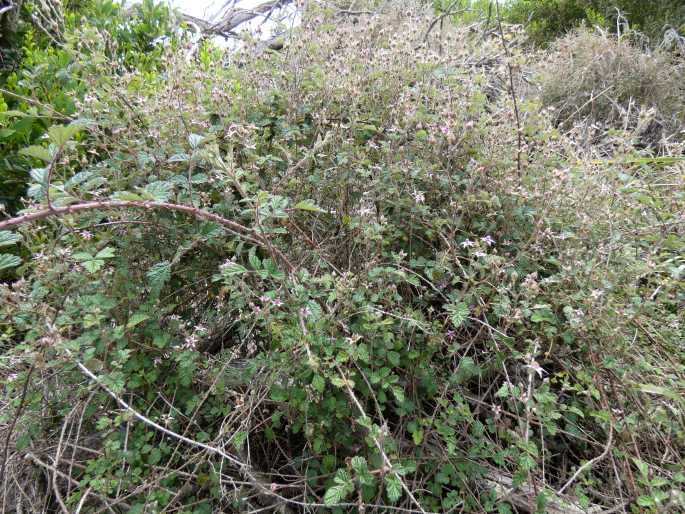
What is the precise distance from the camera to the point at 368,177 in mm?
1645

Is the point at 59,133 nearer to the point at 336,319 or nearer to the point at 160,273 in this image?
the point at 160,273

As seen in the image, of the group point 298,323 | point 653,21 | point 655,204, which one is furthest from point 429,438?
point 653,21

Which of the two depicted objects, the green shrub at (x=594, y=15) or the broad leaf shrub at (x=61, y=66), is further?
the green shrub at (x=594, y=15)

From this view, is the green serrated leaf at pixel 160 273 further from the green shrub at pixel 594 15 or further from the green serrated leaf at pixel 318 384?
the green shrub at pixel 594 15

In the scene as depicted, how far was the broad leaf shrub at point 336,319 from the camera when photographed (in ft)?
4.17

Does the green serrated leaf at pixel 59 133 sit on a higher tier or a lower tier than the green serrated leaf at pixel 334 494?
higher

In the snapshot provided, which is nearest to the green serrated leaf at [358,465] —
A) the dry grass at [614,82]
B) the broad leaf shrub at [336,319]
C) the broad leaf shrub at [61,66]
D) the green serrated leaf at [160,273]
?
the broad leaf shrub at [336,319]

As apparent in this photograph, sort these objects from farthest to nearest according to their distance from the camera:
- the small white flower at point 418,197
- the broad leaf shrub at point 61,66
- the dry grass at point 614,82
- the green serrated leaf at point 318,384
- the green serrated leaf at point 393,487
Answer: the dry grass at point 614,82, the broad leaf shrub at point 61,66, the small white flower at point 418,197, the green serrated leaf at point 318,384, the green serrated leaf at point 393,487

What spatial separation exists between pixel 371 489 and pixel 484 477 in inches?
13.7

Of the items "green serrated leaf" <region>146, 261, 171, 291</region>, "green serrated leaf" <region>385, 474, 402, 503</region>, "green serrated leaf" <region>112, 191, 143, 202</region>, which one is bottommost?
"green serrated leaf" <region>385, 474, 402, 503</region>

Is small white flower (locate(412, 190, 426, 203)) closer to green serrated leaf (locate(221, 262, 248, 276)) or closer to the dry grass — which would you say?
green serrated leaf (locate(221, 262, 248, 276))

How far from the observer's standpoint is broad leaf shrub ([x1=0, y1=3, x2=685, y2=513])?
127 cm

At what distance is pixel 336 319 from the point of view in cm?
133

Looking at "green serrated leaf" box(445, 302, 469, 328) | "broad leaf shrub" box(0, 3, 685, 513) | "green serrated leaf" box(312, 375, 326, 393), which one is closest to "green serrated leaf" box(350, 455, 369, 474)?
"broad leaf shrub" box(0, 3, 685, 513)
